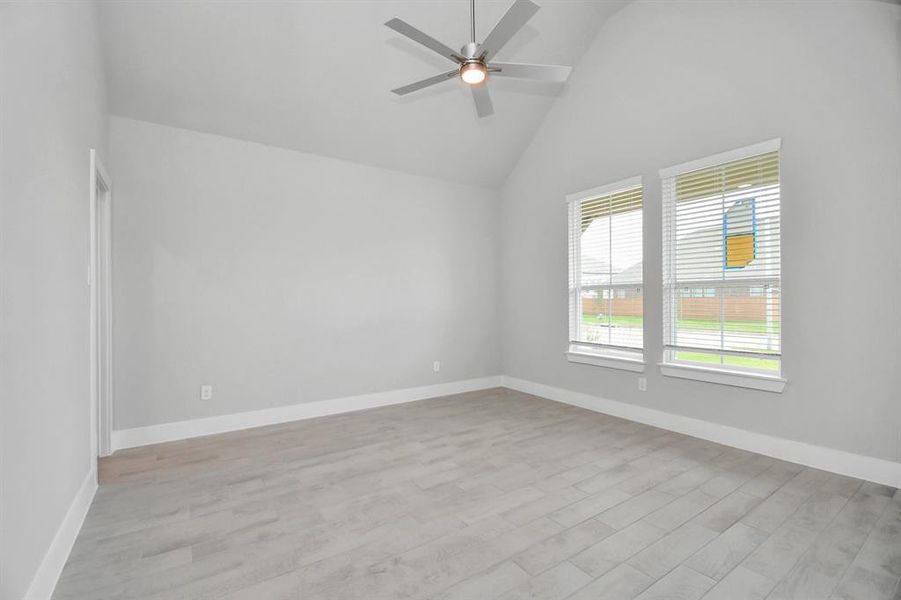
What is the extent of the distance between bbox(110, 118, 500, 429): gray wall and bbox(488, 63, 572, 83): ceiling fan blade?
2393mm

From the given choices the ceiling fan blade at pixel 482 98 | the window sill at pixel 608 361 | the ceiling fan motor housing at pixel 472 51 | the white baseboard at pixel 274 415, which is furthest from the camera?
the window sill at pixel 608 361

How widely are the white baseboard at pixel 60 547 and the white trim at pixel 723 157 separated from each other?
477cm

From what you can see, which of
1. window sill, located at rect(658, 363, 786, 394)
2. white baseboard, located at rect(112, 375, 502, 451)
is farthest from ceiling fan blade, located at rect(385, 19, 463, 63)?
white baseboard, located at rect(112, 375, 502, 451)

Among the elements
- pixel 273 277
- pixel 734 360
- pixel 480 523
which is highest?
pixel 273 277

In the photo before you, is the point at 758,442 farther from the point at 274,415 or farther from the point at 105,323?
the point at 105,323

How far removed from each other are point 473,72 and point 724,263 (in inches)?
101

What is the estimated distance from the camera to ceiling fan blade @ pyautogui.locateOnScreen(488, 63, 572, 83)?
108 inches

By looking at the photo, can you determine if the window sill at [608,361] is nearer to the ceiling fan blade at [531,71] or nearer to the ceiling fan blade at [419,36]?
the ceiling fan blade at [531,71]

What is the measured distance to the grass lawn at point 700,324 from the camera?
11.0ft

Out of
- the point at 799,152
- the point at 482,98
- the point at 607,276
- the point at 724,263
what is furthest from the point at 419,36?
the point at 607,276

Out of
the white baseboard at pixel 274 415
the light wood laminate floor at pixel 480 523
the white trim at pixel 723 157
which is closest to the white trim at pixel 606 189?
the white trim at pixel 723 157

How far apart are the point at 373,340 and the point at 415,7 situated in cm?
322

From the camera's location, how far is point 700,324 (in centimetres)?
372

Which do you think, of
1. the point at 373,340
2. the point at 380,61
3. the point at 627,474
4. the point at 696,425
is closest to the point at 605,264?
the point at 696,425
